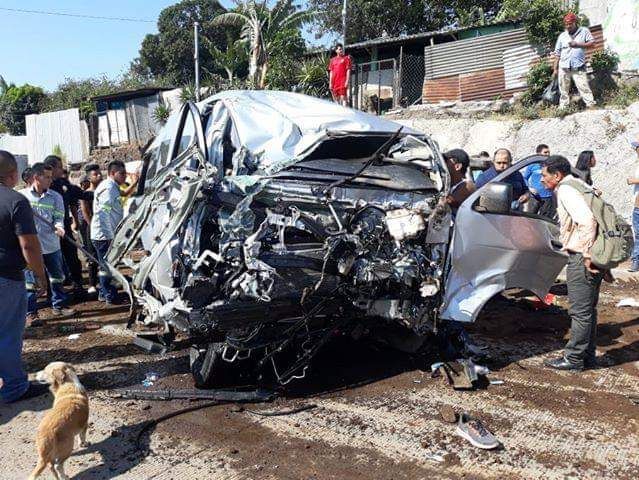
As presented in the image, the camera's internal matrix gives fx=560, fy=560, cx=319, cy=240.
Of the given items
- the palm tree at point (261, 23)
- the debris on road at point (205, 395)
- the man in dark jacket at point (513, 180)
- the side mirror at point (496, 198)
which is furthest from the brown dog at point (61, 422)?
the palm tree at point (261, 23)

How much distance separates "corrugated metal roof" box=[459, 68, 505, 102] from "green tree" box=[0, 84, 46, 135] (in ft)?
93.7

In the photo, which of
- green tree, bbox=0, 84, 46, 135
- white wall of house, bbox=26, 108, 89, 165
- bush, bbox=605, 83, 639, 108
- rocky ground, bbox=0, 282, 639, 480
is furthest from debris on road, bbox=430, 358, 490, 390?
green tree, bbox=0, 84, 46, 135

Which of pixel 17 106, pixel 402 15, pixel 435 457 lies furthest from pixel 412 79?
pixel 17 106

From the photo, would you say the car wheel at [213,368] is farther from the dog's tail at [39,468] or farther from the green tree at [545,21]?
the green tree at [545,21]

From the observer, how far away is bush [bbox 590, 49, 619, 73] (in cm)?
1120

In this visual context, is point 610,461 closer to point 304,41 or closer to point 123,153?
point 304,41

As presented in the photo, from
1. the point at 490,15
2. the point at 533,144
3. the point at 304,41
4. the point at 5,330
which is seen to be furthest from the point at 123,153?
the point at 5,330

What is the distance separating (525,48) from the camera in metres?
13.3

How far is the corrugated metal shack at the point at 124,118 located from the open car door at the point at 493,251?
886 inches

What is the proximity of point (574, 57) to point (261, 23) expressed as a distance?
1157 centimetres

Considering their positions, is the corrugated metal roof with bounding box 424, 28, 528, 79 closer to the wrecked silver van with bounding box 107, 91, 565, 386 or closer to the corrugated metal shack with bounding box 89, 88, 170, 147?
the wrecked silver van with bounding box 107, 91, 565, 386

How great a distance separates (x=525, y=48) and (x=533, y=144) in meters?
3.51

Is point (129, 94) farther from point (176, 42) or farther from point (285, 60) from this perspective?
point (176, 42)

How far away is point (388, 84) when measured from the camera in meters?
17.2
